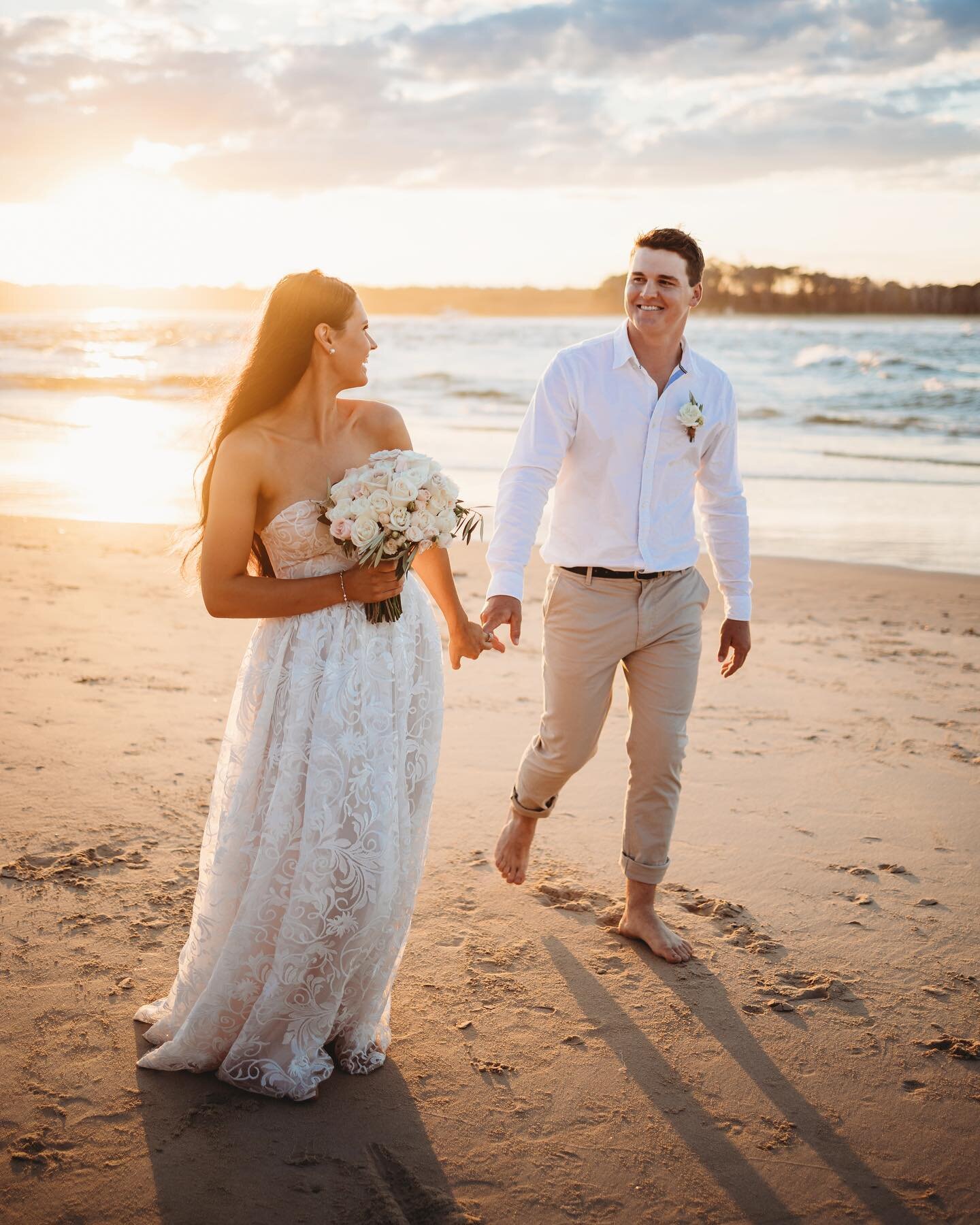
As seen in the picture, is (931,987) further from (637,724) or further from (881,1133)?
(637,724)

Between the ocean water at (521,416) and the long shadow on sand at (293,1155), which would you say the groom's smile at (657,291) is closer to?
the ocean water at (521,416)

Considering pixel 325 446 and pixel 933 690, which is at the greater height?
pixel 325 446

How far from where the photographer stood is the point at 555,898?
4.13 metres

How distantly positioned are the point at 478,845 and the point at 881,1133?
6.61 ft

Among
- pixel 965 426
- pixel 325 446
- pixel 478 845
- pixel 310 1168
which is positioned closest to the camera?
pixel 310 1168

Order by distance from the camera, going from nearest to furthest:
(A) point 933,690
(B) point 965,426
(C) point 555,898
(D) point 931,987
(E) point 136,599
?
(D) point 931,987, (C) point 555,898, (A) point 933,690, (E) point 136,599, (B) point 965,426

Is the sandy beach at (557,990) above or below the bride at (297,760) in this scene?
below

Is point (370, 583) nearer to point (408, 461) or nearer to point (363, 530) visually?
point (363, 530)

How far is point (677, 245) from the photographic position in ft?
12.1

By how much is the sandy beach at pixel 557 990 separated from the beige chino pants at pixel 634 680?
0.47 metres

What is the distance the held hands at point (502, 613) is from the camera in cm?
350

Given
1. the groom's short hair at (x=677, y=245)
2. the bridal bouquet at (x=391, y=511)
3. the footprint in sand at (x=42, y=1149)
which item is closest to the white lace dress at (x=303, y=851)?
the bridal bouquet at (x=391, y=511)

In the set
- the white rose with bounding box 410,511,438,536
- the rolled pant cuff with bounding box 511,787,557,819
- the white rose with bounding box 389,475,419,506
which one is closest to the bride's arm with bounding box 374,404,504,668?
the white rose with bounding box 410,511,438,536

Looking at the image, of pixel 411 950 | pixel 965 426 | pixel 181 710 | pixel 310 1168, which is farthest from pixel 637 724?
pixel 965 426
